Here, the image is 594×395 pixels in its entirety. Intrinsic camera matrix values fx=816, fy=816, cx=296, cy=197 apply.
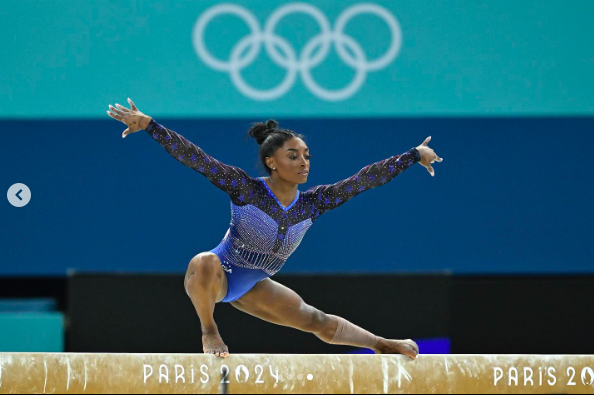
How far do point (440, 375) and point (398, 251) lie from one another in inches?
89.8

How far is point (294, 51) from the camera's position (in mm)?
6195

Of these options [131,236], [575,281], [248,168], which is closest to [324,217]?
[248,168]

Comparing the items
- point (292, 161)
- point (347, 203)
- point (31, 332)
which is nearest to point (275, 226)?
point (292, 161)

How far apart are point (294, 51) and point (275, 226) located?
2332mm

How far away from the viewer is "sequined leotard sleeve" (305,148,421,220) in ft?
14.2

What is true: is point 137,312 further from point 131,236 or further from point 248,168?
point 248,168

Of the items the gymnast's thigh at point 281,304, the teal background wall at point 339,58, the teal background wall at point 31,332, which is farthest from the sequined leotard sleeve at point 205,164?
the teal background wall at point 31,332

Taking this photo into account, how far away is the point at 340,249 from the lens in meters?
6.30

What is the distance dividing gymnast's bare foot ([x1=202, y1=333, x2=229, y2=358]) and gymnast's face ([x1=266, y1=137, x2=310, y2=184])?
912 mm

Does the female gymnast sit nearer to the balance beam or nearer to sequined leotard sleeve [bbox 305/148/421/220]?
sequined leotard sleeve [bbox 305/148/421/220]

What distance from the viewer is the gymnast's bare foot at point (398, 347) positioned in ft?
13.8

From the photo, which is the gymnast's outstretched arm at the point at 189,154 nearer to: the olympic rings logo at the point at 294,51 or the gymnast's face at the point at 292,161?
the gymnast's face at the point at 292,161

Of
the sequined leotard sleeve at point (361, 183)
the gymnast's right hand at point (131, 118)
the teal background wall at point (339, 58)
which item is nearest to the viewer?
the gymnast's right hand at point (131, 118)

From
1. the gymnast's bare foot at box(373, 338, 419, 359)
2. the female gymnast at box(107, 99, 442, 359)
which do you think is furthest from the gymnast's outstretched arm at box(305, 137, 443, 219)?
the gymnast's bare foot at box(373, 338, 419, 359)
